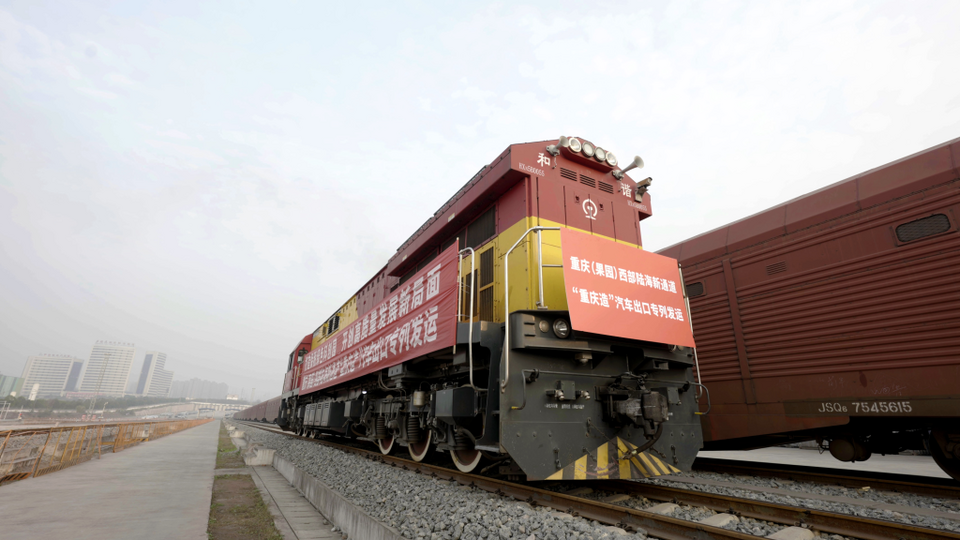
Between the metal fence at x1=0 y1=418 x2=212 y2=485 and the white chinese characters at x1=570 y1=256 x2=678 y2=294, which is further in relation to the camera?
the metal fence at x1=0 y1=418 x2=212 y2=485

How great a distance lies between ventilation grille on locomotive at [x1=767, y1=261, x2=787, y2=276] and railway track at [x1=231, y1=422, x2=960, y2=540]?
4.10 meters

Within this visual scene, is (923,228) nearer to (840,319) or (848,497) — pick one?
(840,319)

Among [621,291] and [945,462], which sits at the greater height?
[621,291]

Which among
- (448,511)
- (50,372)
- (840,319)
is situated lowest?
(448,511)

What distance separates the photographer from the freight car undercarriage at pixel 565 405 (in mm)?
4211

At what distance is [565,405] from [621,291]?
4.63ft

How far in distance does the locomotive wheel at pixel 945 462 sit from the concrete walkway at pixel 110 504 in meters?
8.21

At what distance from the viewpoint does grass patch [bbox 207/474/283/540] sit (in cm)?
460

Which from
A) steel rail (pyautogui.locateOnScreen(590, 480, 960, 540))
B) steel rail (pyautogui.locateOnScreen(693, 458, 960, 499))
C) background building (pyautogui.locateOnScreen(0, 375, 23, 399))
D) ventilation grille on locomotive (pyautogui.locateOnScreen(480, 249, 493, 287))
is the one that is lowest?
steel rail (pyautogui.locateOnScreen(590, 480, 960, 540))

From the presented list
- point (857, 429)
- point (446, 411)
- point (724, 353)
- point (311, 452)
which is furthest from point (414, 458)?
point (857, 429)

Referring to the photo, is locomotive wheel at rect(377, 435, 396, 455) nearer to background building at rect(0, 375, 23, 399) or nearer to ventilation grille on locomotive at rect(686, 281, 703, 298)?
ventilation grille on locomotive at rect(686, 281, 703, 298)

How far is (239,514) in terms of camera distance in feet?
17.7

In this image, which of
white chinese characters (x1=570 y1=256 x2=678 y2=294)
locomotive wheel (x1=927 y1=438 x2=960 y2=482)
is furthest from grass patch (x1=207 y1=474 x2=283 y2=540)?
locomotive wheel (x1=927 y1=438 x2=960 y2=482)

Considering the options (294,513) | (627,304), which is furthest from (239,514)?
(627,304)
